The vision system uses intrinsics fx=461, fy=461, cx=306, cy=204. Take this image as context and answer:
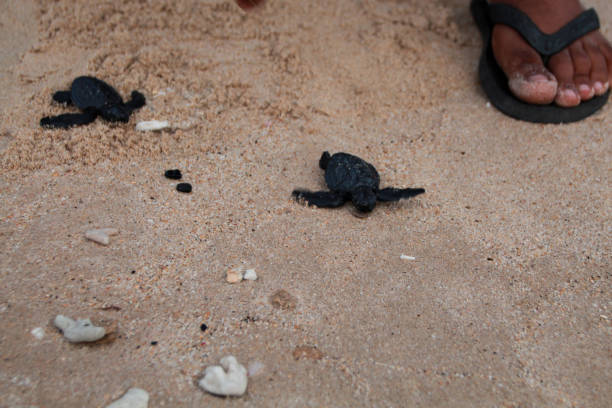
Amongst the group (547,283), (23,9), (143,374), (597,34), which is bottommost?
(143,374)

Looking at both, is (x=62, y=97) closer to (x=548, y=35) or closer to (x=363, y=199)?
(x=363, y=199)

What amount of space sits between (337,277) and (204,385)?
55 cm

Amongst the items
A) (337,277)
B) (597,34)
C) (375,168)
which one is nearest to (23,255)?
(337,277)

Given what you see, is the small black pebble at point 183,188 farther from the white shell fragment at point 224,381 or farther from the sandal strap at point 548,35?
the sandal strap at point 548,35

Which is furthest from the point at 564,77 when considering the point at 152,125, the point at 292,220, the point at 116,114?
the point at 116,114

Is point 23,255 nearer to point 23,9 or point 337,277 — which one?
point 337,277

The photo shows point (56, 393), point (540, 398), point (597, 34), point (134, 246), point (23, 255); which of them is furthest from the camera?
point (597, 34)

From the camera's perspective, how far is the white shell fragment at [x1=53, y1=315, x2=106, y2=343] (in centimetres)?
118

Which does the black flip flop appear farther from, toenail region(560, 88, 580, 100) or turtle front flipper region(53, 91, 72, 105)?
turtle front flipper region(53, 91, 72, 105)

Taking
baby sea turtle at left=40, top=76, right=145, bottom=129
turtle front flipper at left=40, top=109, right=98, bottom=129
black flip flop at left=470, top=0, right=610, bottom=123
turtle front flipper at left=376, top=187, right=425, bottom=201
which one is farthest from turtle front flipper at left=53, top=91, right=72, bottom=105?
black flip flop at left=470, top=0, right=610, bottom=123

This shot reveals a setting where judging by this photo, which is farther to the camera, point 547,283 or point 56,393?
point 547,283

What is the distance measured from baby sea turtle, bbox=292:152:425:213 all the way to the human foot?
0.89m

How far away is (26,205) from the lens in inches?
63.9

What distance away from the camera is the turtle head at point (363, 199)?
1714 mm
